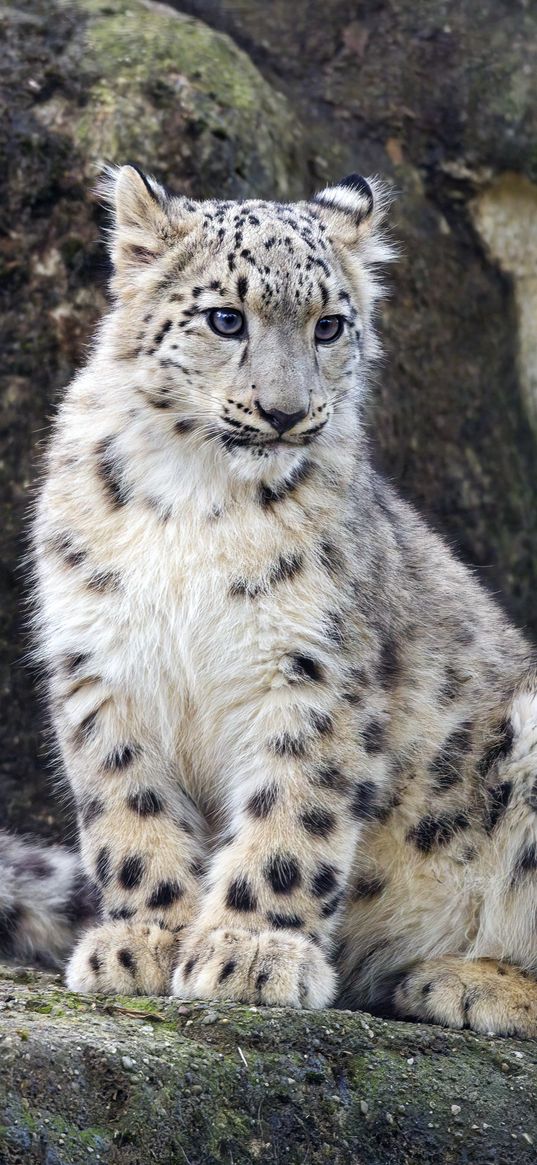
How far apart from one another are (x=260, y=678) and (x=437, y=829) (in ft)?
2.47

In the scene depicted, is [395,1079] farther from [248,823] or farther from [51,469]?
[51,469]

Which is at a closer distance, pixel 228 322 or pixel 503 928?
pixel 228 322

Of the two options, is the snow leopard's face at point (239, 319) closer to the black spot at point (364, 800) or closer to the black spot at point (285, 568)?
the black spot at point (285, 568)

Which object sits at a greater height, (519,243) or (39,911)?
(519,243)

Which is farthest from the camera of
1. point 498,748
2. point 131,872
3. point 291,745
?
point 498,748

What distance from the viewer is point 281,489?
4352mm

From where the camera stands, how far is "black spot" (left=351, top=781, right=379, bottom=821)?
165 inches

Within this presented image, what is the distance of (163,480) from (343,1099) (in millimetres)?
1736

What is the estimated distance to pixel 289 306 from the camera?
4.23 metres

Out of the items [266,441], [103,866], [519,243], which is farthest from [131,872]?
[519,243]

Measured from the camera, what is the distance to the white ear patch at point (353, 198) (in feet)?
15.8

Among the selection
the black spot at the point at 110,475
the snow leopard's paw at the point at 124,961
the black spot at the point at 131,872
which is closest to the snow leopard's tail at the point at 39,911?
the black spot at the point at 131,872

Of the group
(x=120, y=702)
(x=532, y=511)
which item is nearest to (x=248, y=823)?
(x=120, y=702)

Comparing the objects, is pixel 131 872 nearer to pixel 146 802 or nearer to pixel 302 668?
pixel 146 802
